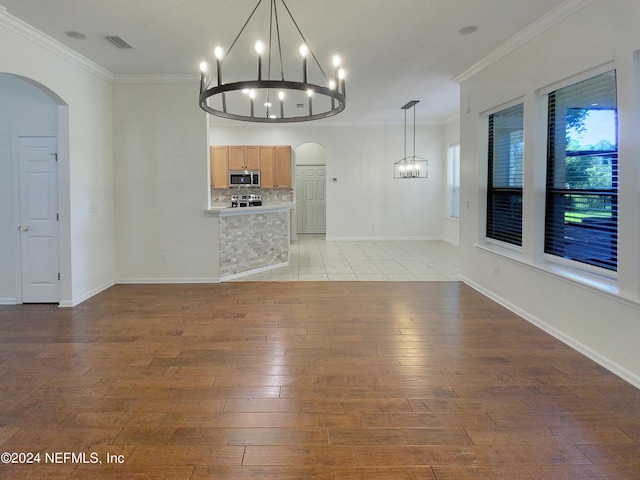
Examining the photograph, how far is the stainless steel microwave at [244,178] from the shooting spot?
9.56 metres

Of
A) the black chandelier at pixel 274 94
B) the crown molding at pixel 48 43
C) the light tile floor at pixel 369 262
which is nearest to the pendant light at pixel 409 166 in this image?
the light tile floor at pixel 369 262

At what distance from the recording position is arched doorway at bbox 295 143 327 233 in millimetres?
12383

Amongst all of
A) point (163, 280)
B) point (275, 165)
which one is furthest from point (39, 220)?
point (275, 165)

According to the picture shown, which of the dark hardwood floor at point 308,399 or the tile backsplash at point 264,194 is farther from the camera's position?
the tile backsplash at point 264,194

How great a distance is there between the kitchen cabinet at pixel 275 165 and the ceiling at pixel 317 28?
4.35 m

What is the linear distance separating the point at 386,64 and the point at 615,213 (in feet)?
10.7

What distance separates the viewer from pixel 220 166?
970 centimetres

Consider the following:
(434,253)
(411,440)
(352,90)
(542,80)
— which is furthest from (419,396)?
(434,253)

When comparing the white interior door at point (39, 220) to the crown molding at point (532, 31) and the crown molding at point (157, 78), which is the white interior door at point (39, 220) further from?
the crown molding at point (532, 31)

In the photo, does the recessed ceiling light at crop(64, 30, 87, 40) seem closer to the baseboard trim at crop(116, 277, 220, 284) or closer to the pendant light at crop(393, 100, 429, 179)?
the baseboard trim at crop(116, 277, 220, 284)

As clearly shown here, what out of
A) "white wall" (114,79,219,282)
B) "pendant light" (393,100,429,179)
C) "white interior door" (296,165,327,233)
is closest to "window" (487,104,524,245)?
"pendant light" (393,100,429,179)

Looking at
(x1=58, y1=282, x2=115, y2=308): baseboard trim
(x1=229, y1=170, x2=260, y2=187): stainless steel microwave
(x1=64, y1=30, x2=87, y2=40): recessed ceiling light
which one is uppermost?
(x1=64, y1=30, x2=87, y2=40): recessed ceiling light

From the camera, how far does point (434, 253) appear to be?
813 centimetres

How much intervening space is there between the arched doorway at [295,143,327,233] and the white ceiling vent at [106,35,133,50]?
810 centimetres
